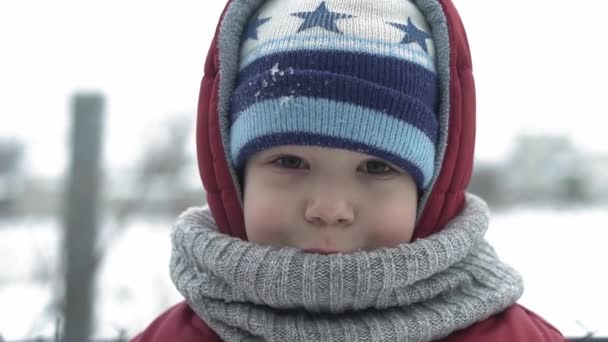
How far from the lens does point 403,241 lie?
0.98 metres

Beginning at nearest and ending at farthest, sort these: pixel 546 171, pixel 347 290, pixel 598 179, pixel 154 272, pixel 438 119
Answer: pixel 347 290 < pixel 438 119 < pixel 154 272 < pixel 546 171 < pixel 598 179

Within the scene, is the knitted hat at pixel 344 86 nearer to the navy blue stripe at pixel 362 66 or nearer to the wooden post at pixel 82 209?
the navy blue stripe at pixel 362 66

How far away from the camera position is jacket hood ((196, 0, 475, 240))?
3.39 feet

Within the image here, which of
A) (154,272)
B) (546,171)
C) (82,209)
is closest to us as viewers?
(82,209)

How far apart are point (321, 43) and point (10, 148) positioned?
14.0 ft

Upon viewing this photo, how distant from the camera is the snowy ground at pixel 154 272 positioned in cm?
216

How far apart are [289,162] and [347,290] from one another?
0.20 m

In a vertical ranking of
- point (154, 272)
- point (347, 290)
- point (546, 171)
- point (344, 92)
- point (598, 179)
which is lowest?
point (598, 179)

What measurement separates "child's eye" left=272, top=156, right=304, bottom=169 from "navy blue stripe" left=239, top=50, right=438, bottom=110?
0.13 metres

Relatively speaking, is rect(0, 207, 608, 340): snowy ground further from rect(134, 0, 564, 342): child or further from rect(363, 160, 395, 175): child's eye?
rect(363, 160, 395, 175): child's eye

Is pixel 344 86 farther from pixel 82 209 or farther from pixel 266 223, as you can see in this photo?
pixel 82 209

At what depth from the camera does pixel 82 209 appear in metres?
2.07

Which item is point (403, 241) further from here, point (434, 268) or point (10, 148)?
point (10, 148)

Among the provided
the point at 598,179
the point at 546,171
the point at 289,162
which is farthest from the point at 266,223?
the point at 598,179
